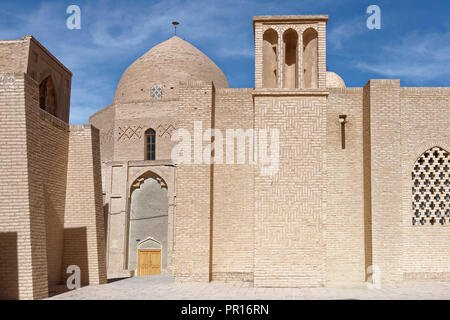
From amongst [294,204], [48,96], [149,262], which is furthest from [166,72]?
[294,204]

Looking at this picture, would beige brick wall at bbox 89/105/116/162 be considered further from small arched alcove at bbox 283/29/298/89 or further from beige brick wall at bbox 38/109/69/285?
small arched alcove at bbox 283/29/298/89

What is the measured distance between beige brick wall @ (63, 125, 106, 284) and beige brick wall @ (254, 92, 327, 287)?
10.7ft

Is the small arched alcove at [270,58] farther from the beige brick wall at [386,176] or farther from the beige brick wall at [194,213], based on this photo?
the beige brick wall at [386,176]

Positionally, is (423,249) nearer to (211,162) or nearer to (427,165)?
(427,165)

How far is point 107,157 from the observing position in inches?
848

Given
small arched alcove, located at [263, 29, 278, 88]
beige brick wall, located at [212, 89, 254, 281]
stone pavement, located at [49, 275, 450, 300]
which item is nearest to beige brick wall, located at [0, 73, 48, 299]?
stone pavement, located at [49, 275, 450, 300]

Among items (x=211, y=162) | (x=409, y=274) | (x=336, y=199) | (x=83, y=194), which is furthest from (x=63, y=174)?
(x=409, y=274)

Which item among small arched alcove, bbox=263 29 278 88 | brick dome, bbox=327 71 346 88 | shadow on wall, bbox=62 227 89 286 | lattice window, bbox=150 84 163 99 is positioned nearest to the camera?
shadow on wall, bbox=62 227 89 286

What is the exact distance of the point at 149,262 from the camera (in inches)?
729

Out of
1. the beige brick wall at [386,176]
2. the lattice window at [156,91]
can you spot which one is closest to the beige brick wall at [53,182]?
the beige brick wall at [386,176]

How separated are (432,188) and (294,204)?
11.3ft

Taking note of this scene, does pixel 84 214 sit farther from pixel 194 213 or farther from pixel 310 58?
pixel 310 58

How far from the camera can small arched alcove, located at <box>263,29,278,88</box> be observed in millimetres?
10023
